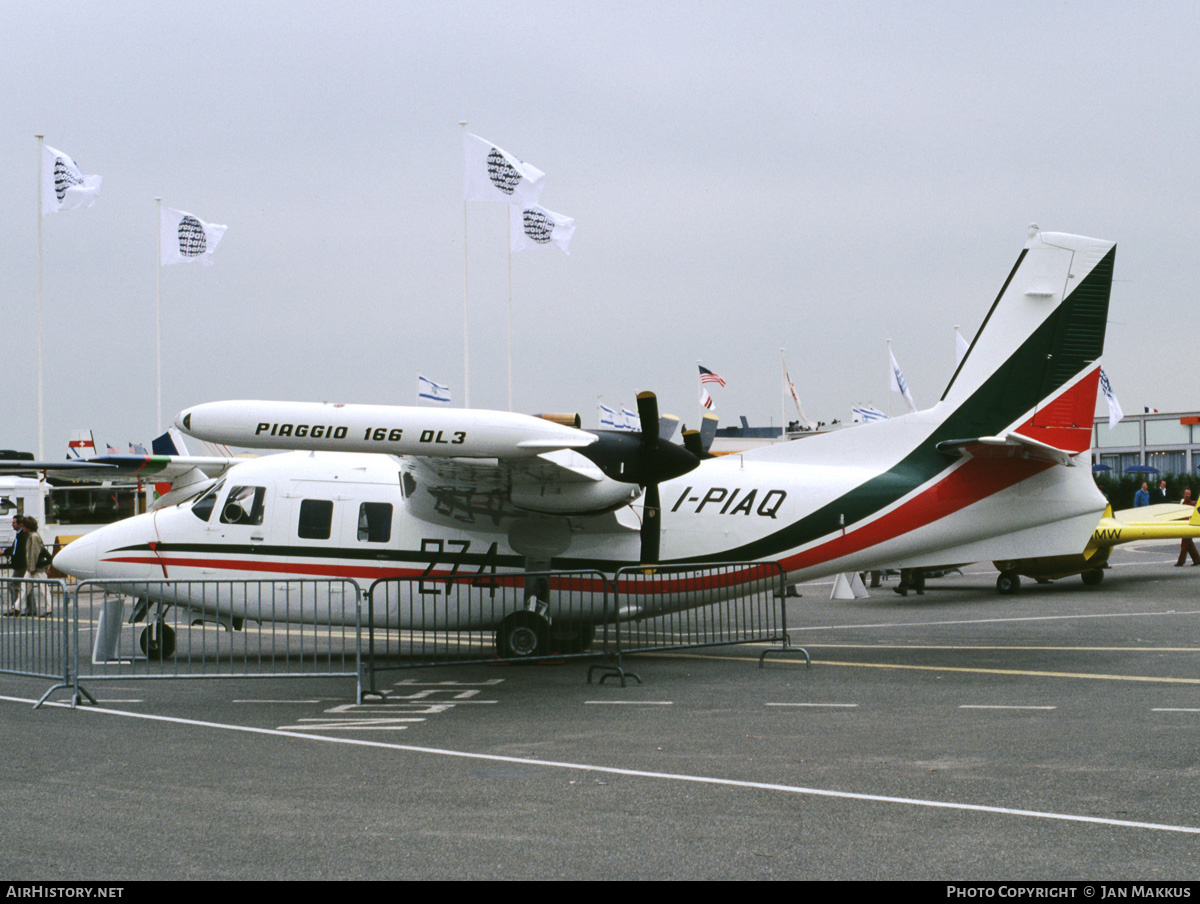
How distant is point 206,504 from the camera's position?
1459cm

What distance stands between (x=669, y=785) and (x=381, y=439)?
4.94 metres

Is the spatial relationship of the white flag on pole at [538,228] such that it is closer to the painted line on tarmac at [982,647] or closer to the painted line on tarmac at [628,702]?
the painted line on tarmac at [982,647]

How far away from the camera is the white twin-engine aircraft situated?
13836 millimetres

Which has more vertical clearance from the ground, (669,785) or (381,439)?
(381,439)

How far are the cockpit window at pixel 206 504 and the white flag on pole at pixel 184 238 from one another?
20234 mm

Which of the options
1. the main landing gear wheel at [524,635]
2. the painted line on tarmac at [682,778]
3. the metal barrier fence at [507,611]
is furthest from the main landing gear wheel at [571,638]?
the painted line on tarmac at [682,778]

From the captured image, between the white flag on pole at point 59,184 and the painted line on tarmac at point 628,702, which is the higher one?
the white flag on pole at point 59,184

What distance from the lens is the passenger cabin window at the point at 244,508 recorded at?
14461mm

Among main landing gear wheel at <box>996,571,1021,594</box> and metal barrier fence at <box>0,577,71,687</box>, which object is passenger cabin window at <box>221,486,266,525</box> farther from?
main landing gear wheel at <box>996,571,1021,594</box>

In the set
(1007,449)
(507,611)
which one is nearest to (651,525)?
(507,611)

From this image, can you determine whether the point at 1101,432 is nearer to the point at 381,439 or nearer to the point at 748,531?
the point at 748,531

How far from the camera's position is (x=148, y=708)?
1073 centimetres

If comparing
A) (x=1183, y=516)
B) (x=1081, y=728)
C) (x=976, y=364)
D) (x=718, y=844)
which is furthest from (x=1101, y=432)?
(x=718, y=844)

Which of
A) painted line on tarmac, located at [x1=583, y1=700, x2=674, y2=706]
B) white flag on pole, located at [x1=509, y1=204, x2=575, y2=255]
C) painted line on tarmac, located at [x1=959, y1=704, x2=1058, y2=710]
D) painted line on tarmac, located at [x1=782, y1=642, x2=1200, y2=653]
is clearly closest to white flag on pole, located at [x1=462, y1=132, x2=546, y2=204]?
white flag on pole, located at [x1=509, y1=204, x2=575, y2=255]
